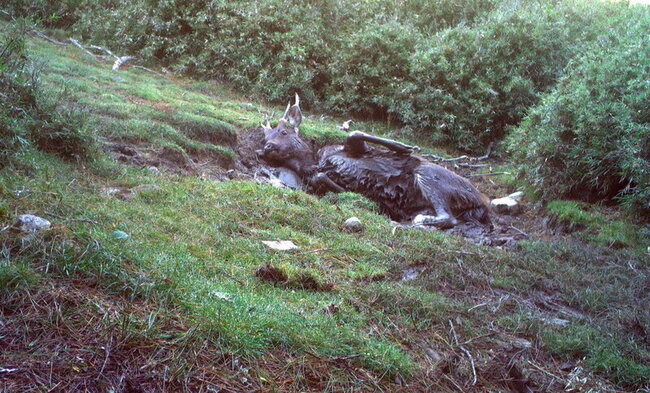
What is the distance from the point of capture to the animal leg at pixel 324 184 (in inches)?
357

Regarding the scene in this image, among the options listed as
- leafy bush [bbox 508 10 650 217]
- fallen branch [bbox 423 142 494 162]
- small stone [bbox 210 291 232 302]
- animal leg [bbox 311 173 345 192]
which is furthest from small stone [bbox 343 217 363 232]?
fallen branch [bbox 423 142 494 162]

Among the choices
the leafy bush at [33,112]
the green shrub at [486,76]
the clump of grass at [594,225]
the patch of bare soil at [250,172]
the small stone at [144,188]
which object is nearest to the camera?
the leafy bush at [33,112]

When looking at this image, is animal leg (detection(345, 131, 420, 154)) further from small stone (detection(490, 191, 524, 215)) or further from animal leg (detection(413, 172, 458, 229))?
small stone (detection(490, 191, 524, 215))

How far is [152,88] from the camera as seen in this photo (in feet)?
37.6

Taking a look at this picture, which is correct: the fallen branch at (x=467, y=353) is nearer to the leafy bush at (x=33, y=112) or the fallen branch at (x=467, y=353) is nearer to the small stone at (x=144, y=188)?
the small stone at (x=144, y=188)

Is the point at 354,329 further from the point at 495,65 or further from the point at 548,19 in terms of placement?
the point at 548,19

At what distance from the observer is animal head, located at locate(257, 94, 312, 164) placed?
9.77m

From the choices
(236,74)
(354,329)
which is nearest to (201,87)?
A: (236,74)

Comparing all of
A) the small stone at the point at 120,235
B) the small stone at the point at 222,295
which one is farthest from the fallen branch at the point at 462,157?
the small stone at the point at 222,295

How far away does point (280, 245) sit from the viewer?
207 inches

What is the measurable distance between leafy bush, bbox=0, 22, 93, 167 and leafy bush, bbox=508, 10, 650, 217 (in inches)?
264

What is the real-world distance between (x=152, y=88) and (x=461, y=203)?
6903 millimetres

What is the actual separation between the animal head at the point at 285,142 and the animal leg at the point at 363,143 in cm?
99

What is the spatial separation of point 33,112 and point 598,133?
292 inches
